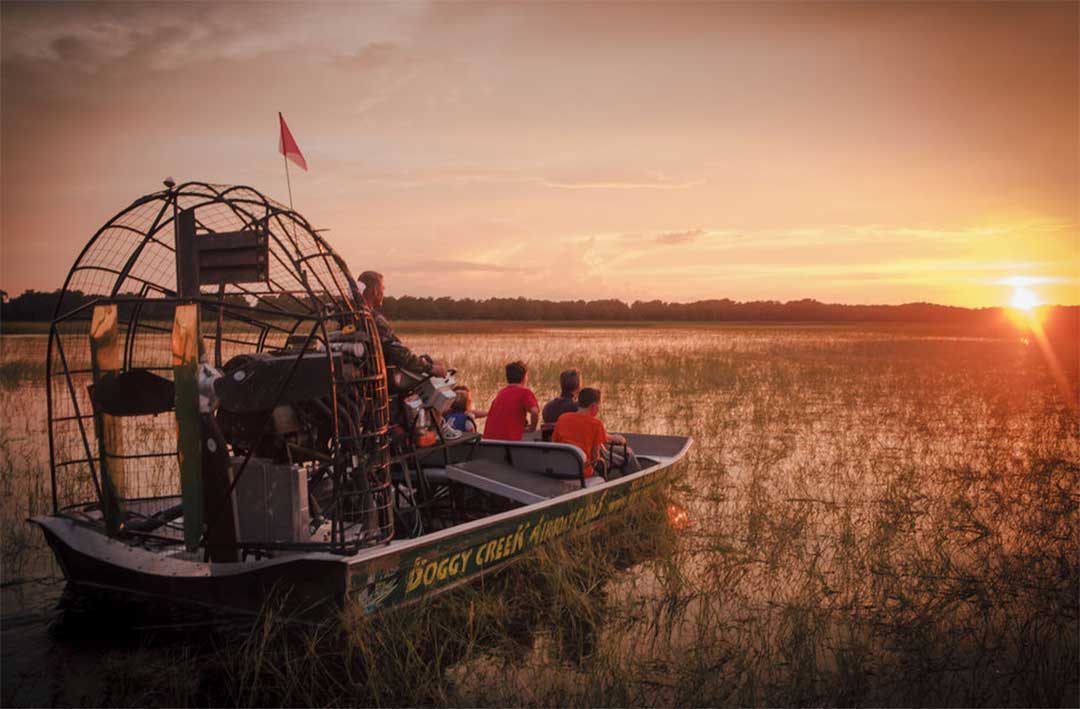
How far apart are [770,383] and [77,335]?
1614 centimetres

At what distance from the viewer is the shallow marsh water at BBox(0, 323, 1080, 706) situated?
4.46 m

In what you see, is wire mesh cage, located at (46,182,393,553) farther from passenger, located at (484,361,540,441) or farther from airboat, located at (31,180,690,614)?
passenger, located at (484,361,540,441)

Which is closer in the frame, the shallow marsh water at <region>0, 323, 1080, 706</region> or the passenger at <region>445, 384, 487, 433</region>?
the shallow marsh water at <region>0, 323, 1080, 706</region>

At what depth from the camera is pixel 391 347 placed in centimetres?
579

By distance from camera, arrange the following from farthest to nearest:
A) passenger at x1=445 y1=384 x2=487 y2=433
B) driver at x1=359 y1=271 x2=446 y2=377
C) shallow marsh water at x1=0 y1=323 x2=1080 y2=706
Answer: passenger at x1=445 y1=384 x2=487 y2=433 < driver at x1=359 y1=271 x2=446 y2=377 < shallow marsh water at x1=0 y1=323 x2=1080 y2=706

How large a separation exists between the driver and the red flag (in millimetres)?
954

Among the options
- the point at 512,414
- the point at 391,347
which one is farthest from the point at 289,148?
the point at 512,414

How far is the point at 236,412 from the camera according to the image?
189 inches

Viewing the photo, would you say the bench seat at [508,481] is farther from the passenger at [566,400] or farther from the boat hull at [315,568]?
the passenger at [566,400]

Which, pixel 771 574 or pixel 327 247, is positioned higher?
pixel 327 247

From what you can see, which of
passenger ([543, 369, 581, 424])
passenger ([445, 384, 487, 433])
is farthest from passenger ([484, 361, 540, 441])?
passenger ([445, 384, 487, 433])

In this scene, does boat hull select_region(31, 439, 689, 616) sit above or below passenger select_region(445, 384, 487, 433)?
below

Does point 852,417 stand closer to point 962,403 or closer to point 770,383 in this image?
point 962,403

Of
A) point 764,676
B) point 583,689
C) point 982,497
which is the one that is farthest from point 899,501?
point 583,689
